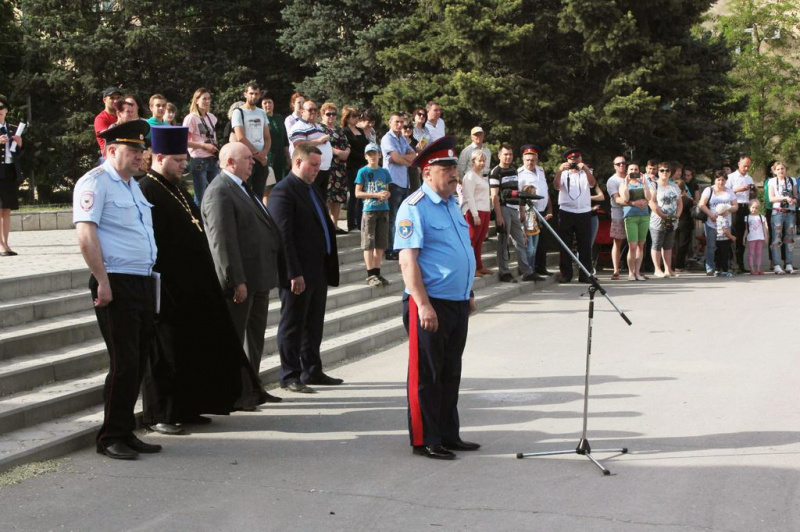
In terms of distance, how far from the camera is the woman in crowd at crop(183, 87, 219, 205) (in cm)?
1377

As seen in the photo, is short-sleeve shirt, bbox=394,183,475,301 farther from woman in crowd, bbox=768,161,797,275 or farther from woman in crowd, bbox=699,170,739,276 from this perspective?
woman in crowd, bbox=768,161,797,275

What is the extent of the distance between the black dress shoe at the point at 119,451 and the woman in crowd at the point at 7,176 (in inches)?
247

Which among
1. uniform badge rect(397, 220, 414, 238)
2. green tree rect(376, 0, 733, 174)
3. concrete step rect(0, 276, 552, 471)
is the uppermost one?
green tree rect(376, 0, 733, 174)

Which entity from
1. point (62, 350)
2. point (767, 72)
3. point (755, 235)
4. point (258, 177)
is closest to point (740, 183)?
point (755, 235)

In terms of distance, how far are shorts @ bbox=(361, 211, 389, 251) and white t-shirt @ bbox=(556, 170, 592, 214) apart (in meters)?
4.49

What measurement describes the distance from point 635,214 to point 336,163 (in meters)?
5.44

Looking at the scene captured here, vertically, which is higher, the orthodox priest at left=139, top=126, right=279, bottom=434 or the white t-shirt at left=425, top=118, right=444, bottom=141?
the white t-shirt at left=425, top=118, right=444, bottom=141

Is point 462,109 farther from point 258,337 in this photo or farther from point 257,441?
point 257,441

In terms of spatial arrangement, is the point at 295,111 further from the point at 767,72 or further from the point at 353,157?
the point at 767,72

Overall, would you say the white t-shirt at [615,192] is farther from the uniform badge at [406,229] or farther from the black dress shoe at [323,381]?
the uniform badge at [406,229]

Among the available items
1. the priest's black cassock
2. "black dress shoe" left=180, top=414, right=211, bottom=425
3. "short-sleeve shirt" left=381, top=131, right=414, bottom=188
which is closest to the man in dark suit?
"black dress shoe" left=180, top=414, right=211, bottom=425

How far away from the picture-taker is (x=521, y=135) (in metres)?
21.0

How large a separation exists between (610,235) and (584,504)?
12.9 meters

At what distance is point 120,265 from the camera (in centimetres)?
705
